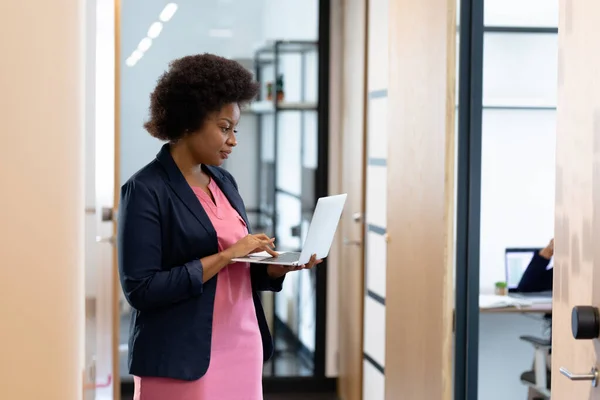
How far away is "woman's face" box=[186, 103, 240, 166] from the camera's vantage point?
2.24 m

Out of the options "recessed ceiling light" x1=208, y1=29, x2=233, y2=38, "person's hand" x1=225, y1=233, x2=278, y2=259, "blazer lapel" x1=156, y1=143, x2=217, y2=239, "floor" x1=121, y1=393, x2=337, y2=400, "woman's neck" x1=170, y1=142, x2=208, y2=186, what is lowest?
"floor" x1=121, y1=393, x2=337, y2=400

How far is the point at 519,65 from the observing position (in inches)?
165

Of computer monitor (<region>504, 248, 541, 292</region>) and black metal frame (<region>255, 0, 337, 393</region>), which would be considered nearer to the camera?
computer monitor (<region>504, 248, 541, 292</region>)

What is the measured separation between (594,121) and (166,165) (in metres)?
1.02

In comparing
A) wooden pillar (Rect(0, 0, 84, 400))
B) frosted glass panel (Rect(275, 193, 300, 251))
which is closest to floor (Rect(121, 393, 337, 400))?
frosted glass panel (Rect(275, 193, 300, 251))

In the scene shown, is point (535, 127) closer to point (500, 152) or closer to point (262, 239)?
point (500, 152)

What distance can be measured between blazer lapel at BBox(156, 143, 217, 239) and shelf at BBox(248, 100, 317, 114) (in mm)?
2880

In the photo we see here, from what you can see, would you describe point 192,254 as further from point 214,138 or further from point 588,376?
point 588,376

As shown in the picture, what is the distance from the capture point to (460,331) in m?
3.02

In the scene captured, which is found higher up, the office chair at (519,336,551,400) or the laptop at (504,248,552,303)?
the laptop at (504,248,552,303)

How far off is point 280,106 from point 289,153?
275mm

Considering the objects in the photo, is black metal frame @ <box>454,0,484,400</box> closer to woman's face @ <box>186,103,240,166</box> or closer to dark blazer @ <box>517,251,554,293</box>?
woman's face @ <box>186,103,240,166</box>

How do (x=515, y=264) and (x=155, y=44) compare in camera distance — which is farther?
(x=155, y=44)

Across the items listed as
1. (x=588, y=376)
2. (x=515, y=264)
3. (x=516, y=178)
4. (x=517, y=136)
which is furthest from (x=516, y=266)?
(x=588, y=376)
